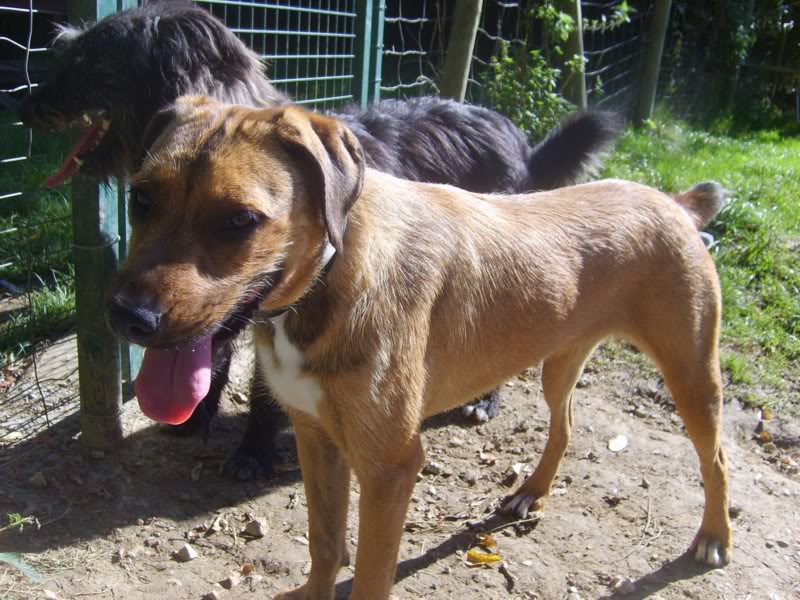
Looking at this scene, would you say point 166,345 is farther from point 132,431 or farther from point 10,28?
point 10,28

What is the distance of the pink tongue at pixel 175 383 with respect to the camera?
238 cm

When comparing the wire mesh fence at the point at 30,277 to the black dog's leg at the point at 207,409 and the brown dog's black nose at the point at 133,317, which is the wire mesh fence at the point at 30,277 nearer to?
the black dog's leg at the point at 207,409

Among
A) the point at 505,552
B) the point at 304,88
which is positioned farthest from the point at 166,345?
the point at 304,88

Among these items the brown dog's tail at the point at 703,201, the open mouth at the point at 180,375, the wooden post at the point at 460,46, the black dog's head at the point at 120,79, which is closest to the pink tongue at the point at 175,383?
the open mouth at the point at 180,375

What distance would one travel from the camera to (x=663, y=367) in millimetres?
3334

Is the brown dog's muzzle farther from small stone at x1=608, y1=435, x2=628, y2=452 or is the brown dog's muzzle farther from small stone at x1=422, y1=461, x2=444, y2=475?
small stone at x1=608, y1=435, x2=628, y2=452

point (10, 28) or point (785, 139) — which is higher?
point (10, 28)

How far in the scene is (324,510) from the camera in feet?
10.1

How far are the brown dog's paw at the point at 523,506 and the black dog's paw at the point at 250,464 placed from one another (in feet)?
3.65

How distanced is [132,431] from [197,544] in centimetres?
81

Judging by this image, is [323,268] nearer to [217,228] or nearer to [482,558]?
[217,228]

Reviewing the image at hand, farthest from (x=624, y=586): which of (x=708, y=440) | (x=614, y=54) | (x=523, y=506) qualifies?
(x=614, y=54)

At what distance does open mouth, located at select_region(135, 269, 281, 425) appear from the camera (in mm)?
2373

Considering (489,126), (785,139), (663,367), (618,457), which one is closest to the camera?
(663,367)
